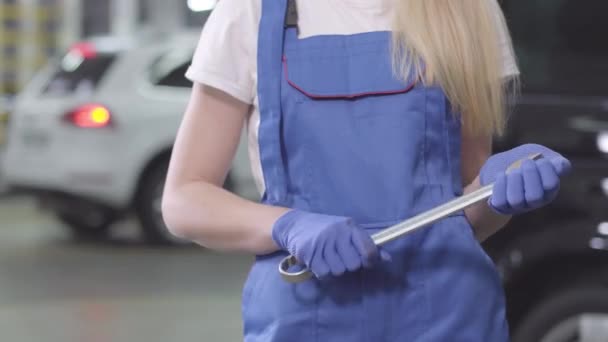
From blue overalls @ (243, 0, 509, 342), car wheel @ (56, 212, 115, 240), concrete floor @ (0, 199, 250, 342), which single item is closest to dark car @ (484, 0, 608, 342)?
blue overalls @ (243, 0, 509, 342)

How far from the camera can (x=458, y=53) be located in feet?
6.07

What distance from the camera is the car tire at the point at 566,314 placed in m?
3.87

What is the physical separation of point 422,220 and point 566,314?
225 centimetres

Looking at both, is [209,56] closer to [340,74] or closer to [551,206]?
[340,74]

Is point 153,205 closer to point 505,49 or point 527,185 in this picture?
point 505,49

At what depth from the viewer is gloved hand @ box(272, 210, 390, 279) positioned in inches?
67.9

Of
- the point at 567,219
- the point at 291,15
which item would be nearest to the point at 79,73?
the point at 567,219

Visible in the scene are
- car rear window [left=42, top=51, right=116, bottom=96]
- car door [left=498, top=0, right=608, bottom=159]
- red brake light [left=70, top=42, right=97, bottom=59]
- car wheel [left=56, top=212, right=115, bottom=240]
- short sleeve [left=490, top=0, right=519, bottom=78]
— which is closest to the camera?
short sleeve [left=490, top=0, right=519, bottom=78]

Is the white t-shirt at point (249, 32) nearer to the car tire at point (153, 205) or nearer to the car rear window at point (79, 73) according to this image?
the car tire at point (153, 205)

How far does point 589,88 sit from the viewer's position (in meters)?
4.37

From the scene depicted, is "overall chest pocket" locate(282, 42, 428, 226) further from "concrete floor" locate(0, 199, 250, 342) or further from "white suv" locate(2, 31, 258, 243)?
"white suv" locate(2, 31, 258, 243)

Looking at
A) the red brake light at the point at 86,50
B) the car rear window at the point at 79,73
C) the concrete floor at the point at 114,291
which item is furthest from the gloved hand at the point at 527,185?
the red brake light at the point at 86,50

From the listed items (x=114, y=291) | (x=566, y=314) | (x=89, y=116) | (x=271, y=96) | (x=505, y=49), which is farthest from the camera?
(x=89, y=116)

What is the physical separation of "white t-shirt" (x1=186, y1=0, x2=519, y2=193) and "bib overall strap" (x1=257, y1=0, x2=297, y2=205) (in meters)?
0.02
